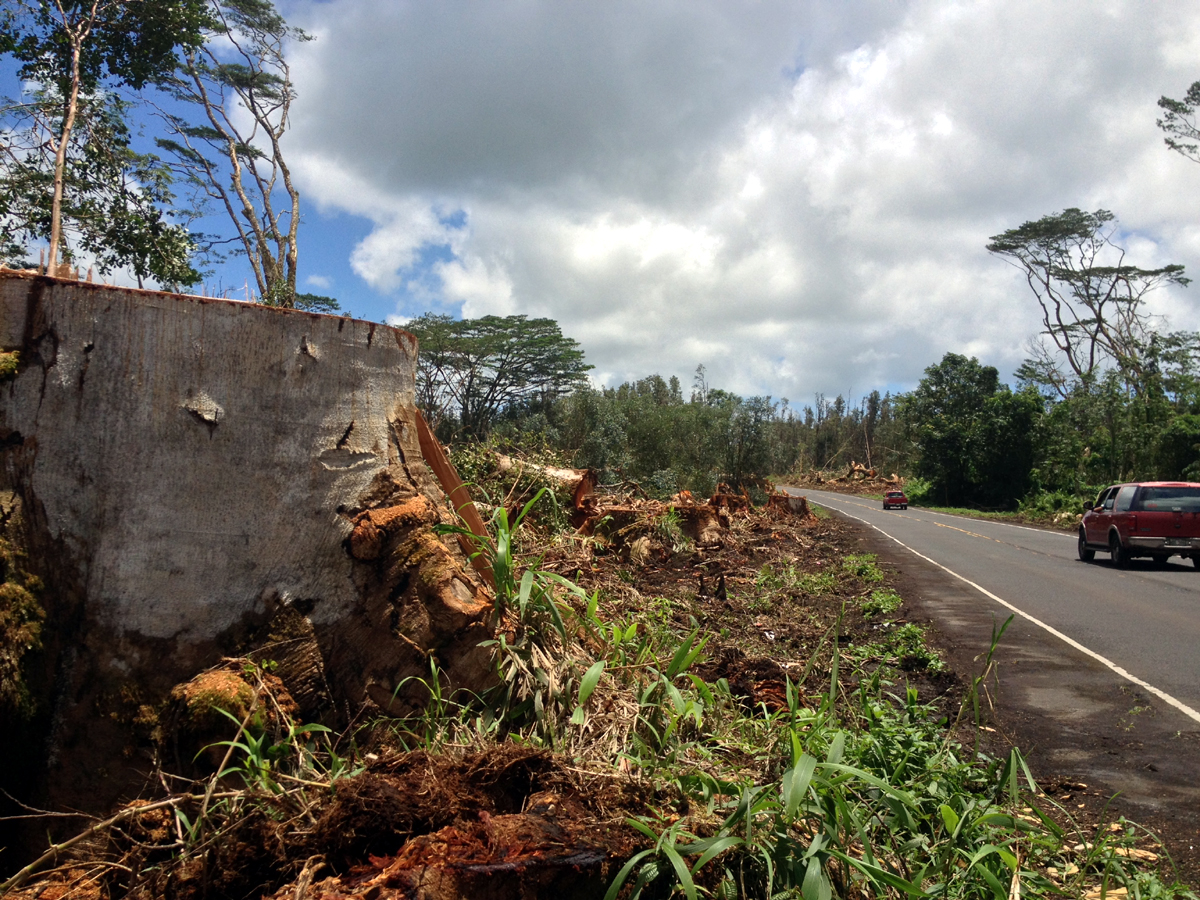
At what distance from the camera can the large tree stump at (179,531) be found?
254 centimetres

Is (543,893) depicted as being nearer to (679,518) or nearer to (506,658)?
(506,658)

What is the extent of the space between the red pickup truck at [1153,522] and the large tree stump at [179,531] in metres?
15.3

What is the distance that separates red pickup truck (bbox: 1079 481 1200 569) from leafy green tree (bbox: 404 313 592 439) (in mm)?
18533

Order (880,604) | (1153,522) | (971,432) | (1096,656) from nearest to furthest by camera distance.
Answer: (1096,656), (880,604), (1153,522), (971,432)

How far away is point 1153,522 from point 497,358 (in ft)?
70.5

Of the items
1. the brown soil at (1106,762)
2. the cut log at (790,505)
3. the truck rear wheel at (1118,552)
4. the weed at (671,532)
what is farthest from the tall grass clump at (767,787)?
the cut log at (790,505)

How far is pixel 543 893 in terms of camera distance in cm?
204

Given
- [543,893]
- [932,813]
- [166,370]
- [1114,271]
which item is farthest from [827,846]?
[1114,271]

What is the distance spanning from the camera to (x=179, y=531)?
2672mm

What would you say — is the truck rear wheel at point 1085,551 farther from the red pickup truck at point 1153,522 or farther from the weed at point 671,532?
the weed at point 671,532

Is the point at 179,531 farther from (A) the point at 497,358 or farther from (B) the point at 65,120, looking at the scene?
(A) the point at 497,358

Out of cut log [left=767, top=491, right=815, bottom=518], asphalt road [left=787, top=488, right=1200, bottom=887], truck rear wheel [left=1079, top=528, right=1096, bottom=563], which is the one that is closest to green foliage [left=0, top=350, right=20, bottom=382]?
asphalt road [left=787, top=488, right=1200, bottom=887]

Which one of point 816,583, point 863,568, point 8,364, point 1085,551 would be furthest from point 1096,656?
point 1085,551

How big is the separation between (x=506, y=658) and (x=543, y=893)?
1.06 m
